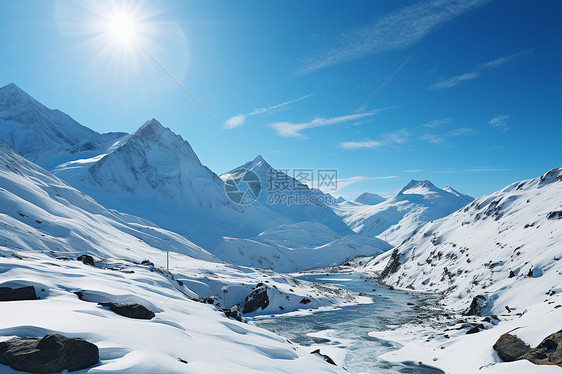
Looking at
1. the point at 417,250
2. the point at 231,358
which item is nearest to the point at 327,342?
the point at 231,358

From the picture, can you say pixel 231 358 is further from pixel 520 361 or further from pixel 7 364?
pixel 520 361

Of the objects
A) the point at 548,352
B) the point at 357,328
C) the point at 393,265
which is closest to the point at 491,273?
the point at 357,328

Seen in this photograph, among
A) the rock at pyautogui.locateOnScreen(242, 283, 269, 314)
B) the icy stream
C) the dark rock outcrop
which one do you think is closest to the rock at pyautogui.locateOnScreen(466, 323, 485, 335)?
the icy stream

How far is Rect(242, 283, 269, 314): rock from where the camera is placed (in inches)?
2069

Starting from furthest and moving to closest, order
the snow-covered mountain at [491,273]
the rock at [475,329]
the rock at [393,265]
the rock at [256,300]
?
the rock at [393,265] → the rock at [256,300] → the rock at [475,329] → the snow-covered mountain at [491,273]

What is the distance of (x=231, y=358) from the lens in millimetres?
15406

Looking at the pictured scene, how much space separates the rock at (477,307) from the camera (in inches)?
1755

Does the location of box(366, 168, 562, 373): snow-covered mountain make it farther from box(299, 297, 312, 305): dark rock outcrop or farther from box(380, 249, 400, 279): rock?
box(299, 297, 312, 305): dark rock outcrop

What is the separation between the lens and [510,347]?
21.0 m

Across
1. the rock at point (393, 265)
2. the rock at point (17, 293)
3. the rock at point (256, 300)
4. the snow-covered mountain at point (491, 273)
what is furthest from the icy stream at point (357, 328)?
the rock at point (393, 265)

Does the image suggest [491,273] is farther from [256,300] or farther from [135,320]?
[135,320]

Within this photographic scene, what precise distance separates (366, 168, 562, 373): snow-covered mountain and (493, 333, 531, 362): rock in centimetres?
42

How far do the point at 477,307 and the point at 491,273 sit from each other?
11.7 m

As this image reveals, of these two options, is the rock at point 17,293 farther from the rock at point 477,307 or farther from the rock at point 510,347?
the rock at point 477,307
